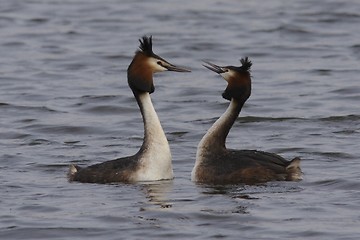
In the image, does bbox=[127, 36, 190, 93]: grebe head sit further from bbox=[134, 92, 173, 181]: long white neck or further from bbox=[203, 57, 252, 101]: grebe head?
bbox=[203, 57, 252, 101]: grebe head

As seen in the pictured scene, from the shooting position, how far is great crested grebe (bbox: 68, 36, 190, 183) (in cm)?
1295

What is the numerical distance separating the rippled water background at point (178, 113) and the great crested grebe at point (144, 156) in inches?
4.8

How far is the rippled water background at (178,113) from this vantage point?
11.6m

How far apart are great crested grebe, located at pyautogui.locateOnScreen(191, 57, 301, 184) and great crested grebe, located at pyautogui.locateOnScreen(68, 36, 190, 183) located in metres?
0.40

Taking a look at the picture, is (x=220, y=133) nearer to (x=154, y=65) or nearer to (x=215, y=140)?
(x=215, y=140)

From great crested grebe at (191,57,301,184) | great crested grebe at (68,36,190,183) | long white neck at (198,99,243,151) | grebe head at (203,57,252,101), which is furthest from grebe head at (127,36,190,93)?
long white neck at (198,99,243,151)

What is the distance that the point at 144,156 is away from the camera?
13.0 m

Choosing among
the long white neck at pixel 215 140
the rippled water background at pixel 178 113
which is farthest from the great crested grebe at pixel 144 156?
the long white neck at pixel 215 140

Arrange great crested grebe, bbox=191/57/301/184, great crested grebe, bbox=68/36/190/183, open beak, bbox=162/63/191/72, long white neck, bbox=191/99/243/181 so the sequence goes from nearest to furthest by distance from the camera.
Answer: great crested grebe, bbox=191/57/301/184, great crested grebe, bbox=68/36/190/183, open beak, bbox=162/63/191/72, long white neck, bbox=191/99/243/181

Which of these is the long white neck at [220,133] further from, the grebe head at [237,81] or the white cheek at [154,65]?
the white cheek at [154,65]

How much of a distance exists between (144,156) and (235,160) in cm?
88

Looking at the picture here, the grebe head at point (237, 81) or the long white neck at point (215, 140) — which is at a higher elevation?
the grebe head at point (237, 81)

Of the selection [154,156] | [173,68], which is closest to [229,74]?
[173,68]

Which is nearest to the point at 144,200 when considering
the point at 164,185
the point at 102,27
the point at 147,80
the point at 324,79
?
the point at 164,185
